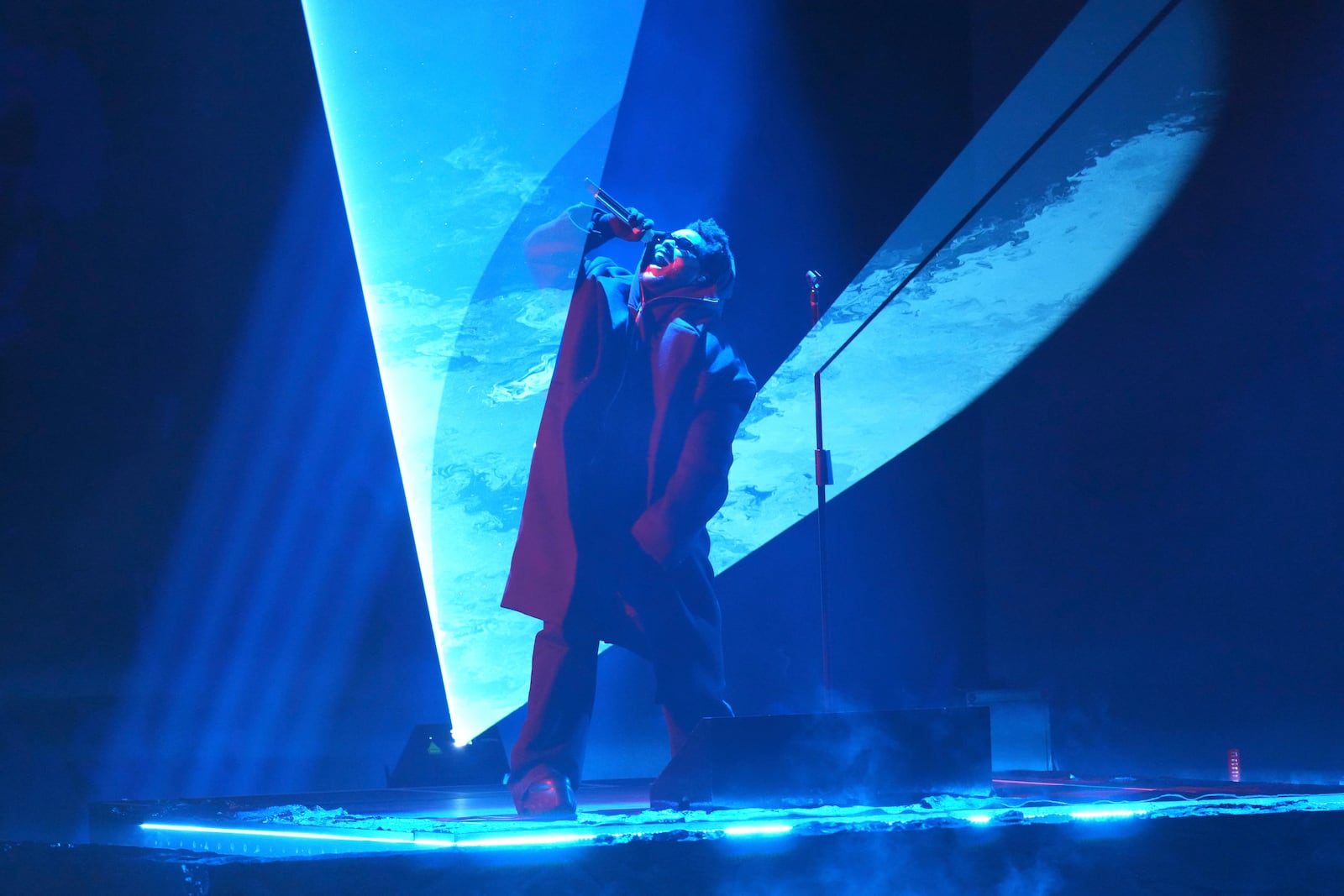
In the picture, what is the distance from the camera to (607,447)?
309 cm

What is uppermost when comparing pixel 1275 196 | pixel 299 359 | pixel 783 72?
pixel 783 72

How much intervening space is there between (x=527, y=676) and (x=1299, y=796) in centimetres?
256

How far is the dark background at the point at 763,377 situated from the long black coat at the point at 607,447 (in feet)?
3.50

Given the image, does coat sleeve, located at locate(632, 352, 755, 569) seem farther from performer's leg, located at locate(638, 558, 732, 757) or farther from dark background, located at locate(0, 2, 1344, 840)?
dark background, located at locate(0, 2, 1344, 840)

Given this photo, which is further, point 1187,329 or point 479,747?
point 1187,329

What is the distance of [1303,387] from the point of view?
3338 mm

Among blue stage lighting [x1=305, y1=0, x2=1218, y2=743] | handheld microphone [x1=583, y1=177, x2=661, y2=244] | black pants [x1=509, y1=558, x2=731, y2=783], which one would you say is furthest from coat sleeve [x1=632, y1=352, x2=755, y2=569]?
blue stage lighting [x1=305, y1=0, x2=1218, y2=743]

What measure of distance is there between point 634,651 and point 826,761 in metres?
0.95

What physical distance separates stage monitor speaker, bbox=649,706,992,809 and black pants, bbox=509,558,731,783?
576 mm

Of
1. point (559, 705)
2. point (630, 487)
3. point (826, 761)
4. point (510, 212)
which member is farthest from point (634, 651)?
point (510, 212)

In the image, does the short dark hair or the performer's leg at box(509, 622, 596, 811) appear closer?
the performer's leg at box(509, 622, 596, 811)

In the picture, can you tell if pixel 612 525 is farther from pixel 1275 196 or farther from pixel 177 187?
pixel 1275 196

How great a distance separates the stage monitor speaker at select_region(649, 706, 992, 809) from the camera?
2.17m

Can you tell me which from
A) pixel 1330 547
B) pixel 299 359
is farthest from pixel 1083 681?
pixel 299 359
